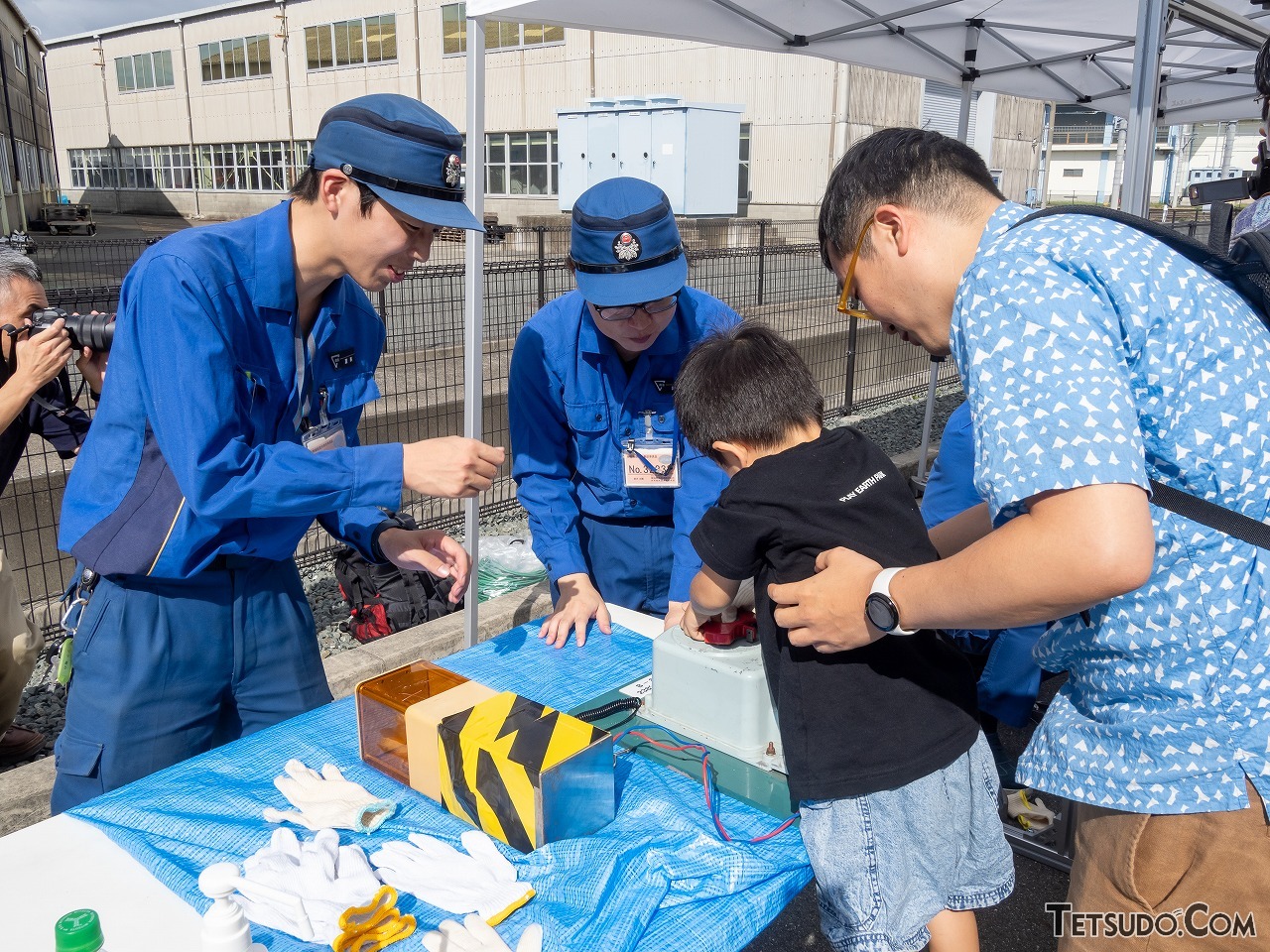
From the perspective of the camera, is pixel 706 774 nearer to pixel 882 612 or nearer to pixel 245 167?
pixel 882 612

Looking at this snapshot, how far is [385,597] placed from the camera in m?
4.19

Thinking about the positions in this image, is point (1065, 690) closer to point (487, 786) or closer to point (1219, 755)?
point (1219, 755)

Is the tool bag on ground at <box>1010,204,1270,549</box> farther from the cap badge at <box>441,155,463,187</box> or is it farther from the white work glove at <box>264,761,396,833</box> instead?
the white work glove at <box>264,761,396,833</box>

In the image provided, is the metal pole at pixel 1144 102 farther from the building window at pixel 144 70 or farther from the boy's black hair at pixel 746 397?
the building window at pixel 144 70

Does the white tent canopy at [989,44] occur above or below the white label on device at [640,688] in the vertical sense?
above

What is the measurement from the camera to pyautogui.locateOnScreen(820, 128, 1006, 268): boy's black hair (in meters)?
1.31

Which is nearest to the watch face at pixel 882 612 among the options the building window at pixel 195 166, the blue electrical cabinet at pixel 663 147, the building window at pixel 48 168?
the blue electrical cabinet at pixel 663 147

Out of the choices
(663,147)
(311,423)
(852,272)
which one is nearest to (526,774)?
(852,272)

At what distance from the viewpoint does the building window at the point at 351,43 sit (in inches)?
1118

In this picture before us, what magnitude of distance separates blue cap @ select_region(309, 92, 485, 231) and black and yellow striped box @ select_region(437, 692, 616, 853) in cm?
97

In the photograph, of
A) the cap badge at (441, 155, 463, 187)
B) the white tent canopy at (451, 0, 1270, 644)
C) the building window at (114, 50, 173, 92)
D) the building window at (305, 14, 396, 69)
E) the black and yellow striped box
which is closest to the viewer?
the black and yellow striped box

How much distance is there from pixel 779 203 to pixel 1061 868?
2292 centimetres

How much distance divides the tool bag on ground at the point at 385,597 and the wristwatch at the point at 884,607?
310cm

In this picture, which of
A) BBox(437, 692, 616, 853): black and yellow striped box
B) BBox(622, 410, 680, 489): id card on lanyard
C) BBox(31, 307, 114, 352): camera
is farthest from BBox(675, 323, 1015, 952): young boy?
BBox(31, 307, 114, 352): camera
